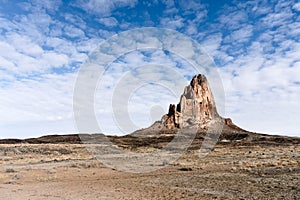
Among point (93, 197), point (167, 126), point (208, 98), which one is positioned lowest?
point (93, 197)

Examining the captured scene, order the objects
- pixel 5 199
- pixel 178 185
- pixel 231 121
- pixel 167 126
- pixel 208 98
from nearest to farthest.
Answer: pixel 5 199, pixel 178 185, pixel 167 126, pixel 231 121, pixel 208 98

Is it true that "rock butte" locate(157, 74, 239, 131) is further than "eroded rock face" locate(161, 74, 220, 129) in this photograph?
No

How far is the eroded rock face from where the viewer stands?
487 feet

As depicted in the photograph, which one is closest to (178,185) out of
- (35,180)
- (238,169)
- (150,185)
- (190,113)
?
(150,185)

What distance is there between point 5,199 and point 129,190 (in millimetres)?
6069

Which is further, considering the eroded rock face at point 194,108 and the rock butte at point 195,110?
the eroded rock face at point 194,108

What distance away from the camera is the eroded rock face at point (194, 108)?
487ft

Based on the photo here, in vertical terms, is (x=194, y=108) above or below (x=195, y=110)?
above

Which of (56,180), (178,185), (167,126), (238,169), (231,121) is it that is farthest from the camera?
(231,121)

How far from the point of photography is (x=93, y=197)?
15.4m

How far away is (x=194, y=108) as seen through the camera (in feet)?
514

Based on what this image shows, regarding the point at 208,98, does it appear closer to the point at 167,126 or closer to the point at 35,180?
the point at 167,126

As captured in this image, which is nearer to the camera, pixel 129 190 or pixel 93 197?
pixel 93 197

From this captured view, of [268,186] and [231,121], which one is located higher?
[231,121]
